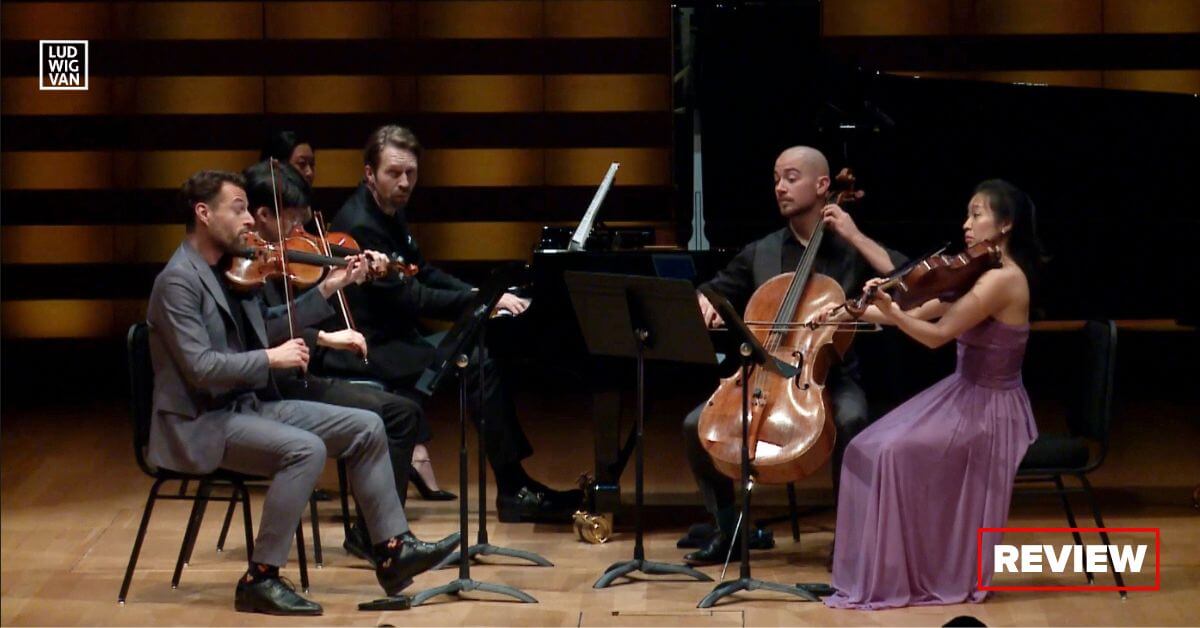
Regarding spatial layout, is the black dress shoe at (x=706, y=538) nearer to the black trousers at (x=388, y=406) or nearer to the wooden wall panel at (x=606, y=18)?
the black trousers at (x=388, y=406)

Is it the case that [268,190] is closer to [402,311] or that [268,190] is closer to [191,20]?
[402,311]

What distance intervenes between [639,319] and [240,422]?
107 cm

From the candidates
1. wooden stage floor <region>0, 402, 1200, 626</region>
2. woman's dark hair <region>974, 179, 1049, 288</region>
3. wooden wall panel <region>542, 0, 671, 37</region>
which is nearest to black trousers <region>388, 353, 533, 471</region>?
wooden stage floor <region>0, 402, 1200, 626</region>

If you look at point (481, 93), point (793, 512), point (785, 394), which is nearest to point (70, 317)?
point (481, 93)

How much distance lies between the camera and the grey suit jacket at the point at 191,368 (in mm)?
4047

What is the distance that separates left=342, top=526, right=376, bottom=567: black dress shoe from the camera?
4.69m

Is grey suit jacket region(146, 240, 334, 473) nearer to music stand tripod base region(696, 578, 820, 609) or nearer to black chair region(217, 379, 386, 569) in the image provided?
black chair region(217, 379, 386, 569)

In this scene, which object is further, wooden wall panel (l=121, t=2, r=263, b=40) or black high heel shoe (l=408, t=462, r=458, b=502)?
wooden wall panel (l=121, t=2, r=263, b=40)

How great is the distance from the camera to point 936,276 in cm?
415

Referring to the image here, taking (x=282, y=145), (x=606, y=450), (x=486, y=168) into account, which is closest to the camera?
(x=606, y=450)

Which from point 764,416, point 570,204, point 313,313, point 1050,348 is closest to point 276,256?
point 313,313

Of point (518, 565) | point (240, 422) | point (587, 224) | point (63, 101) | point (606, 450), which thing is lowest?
point (518, 565)

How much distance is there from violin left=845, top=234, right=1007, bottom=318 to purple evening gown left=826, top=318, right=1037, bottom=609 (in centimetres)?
15

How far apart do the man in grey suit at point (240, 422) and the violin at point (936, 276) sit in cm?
134
